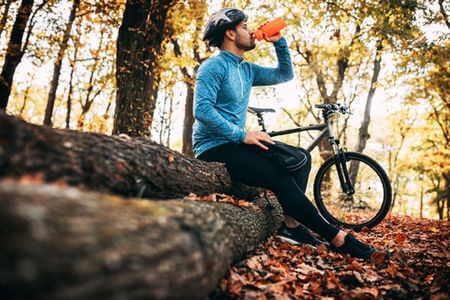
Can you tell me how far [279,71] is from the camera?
3445 mm

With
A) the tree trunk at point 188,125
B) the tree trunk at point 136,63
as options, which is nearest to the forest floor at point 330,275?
the tree trunk at point 136,63

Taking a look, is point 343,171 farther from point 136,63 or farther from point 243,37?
point 136,63

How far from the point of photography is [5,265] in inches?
24.6

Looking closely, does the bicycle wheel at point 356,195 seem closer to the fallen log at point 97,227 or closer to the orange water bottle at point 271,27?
the orange water bottle at point 271,27

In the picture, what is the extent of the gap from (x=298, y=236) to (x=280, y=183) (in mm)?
796

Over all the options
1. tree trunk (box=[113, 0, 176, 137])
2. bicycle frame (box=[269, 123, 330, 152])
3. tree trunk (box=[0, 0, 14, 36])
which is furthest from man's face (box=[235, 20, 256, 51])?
tree trunk (box=[0, 0, 14, 36])

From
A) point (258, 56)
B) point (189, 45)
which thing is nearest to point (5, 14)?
point (189, 45)

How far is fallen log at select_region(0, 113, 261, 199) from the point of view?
1.09m

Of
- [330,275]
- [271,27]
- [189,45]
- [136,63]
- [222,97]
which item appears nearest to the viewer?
[330,275]

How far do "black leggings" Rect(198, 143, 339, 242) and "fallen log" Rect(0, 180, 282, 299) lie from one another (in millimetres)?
1322

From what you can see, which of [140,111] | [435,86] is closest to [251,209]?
[140,111]

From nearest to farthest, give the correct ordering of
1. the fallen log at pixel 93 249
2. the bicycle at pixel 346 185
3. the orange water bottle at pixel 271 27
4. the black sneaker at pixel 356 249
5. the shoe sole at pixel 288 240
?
1. the fallen log at pixel 93 249
2. the black sneaker at pixel 356 249
3. the shoe sole at pixel 288 240
4. the orange water bottle at pixel 271 27
5. the bicycle at pixel 346 185

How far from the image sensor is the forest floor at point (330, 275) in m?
1.67

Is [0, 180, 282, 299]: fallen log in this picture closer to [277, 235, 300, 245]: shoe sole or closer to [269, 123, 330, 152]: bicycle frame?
[277, 235, 300, 245]: shoe sole
